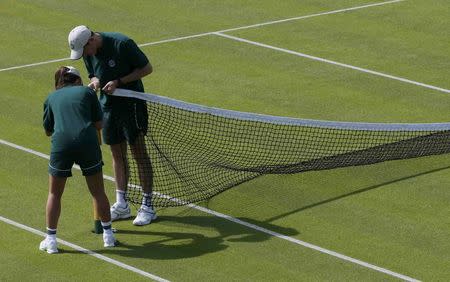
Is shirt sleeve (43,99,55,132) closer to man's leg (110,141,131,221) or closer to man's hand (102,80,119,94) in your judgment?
man's hand (102,80,119,94)

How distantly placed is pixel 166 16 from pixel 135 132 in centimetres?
1048

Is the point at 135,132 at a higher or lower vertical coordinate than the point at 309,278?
higher

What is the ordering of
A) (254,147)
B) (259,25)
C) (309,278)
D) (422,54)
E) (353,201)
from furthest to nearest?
(259,25) → (422,54) → (254,147) → (353,201) → (309,278)

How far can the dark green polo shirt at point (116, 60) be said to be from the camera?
13.3 meters

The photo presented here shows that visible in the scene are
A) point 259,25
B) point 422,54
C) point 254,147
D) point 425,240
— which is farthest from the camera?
point 259,25

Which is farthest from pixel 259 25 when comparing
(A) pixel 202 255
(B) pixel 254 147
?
(A) pixel 202 255

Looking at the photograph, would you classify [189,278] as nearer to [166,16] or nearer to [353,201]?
[353,201]

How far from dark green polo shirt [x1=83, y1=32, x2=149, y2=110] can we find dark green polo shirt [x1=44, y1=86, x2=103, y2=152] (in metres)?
0.78

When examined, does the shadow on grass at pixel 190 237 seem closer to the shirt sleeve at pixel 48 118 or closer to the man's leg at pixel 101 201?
the man's leg at pixel 101 201

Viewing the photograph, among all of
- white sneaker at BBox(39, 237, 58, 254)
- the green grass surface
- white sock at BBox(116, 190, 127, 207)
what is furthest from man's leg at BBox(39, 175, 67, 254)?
white sock at BBox(116, 190, 127, 207)

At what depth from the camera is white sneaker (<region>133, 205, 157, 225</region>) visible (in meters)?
13.7

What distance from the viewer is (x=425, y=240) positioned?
43.0 ft

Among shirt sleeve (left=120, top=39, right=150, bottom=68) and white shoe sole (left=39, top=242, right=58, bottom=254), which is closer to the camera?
white shoe sole (left=39, top=242, right=58, bottom=254)

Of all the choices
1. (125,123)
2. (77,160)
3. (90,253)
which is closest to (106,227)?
(90,253)
